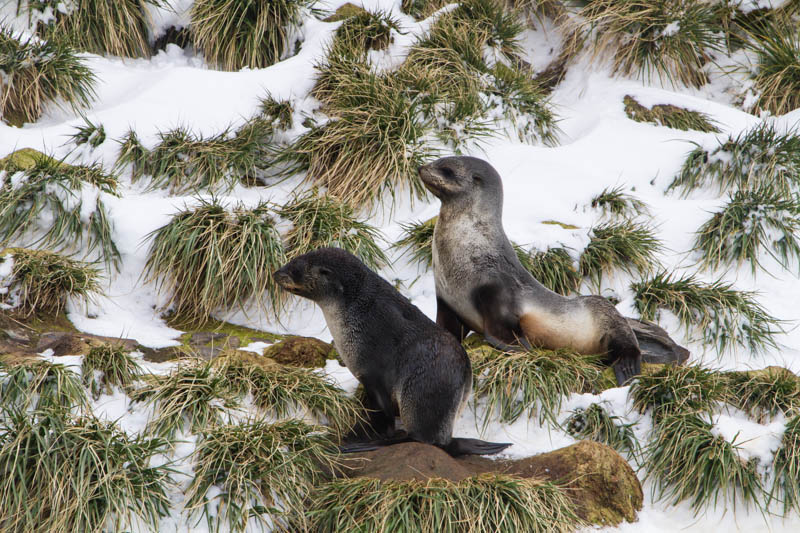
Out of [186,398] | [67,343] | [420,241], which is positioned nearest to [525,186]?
[420,241]

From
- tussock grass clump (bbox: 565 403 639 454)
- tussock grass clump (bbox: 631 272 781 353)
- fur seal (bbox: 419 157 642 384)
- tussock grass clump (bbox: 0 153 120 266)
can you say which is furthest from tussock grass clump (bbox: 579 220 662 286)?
tussock grass clump (bbox: 0 153 120 266)

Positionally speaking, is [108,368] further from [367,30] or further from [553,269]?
[367,30]

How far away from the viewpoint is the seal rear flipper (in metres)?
4.19

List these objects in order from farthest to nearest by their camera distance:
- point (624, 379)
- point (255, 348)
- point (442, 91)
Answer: point (442, 91)
point (255, 348)
point (624, 379)

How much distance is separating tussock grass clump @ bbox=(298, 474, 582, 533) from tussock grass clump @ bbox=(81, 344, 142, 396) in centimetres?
129

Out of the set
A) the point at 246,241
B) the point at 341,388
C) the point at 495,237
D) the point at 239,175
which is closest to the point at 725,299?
the point at 495,237

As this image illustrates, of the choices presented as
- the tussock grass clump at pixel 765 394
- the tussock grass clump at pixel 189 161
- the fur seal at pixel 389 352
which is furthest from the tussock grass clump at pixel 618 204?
the fur seal at pixel 389 352

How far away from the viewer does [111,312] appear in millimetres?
5453

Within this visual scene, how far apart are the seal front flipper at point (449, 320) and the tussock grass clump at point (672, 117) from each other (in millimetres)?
4004

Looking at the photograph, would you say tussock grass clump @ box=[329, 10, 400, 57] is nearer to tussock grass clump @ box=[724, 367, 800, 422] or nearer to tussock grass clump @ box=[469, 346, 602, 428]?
tussock grass clump @ box=[469, 346, 602, 428]

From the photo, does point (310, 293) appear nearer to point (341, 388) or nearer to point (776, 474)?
point (341, 388)

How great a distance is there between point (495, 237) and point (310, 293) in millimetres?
1425

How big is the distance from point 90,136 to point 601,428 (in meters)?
4.88

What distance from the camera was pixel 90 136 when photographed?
691 centimetres
